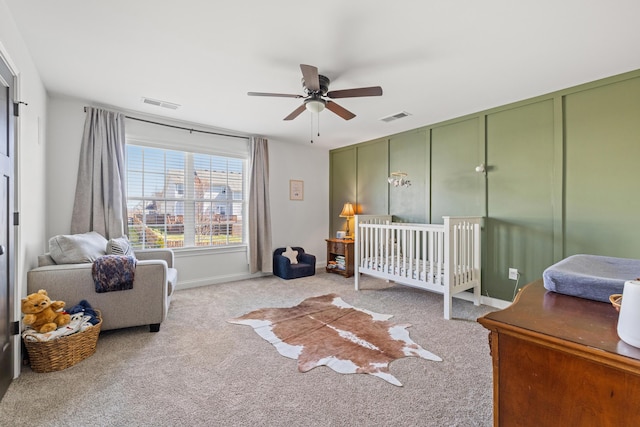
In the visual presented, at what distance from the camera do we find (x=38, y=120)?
258 cm

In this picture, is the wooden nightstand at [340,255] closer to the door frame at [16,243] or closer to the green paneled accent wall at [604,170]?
the green paneled accent wall at [604,170]

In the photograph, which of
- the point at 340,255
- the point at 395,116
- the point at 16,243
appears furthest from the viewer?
the point at 340,255

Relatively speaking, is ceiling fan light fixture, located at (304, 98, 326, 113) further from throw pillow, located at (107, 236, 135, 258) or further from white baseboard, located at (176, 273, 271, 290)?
white baseboard, located at (176, 273, 271, 290)

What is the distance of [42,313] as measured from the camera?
2.01 metres

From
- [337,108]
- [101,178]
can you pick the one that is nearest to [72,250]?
[101,178]

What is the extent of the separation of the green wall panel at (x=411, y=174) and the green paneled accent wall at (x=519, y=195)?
844 mm

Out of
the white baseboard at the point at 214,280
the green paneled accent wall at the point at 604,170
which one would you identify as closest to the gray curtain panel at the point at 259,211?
the white baseboard at the point at 214,280

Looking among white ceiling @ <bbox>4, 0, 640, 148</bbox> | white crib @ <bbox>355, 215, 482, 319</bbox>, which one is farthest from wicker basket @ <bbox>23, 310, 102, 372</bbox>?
white crib @ <bbox>355, 215, 482, 319</bbox>

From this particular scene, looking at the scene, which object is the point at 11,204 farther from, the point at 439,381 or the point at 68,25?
the point at 439,381

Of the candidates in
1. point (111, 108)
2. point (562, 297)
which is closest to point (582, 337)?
point (562, 297)

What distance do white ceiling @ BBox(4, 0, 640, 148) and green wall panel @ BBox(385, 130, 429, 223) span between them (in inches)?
37.8

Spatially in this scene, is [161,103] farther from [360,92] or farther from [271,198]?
[360,92]

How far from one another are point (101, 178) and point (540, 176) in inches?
185

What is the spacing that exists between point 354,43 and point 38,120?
2797mm
